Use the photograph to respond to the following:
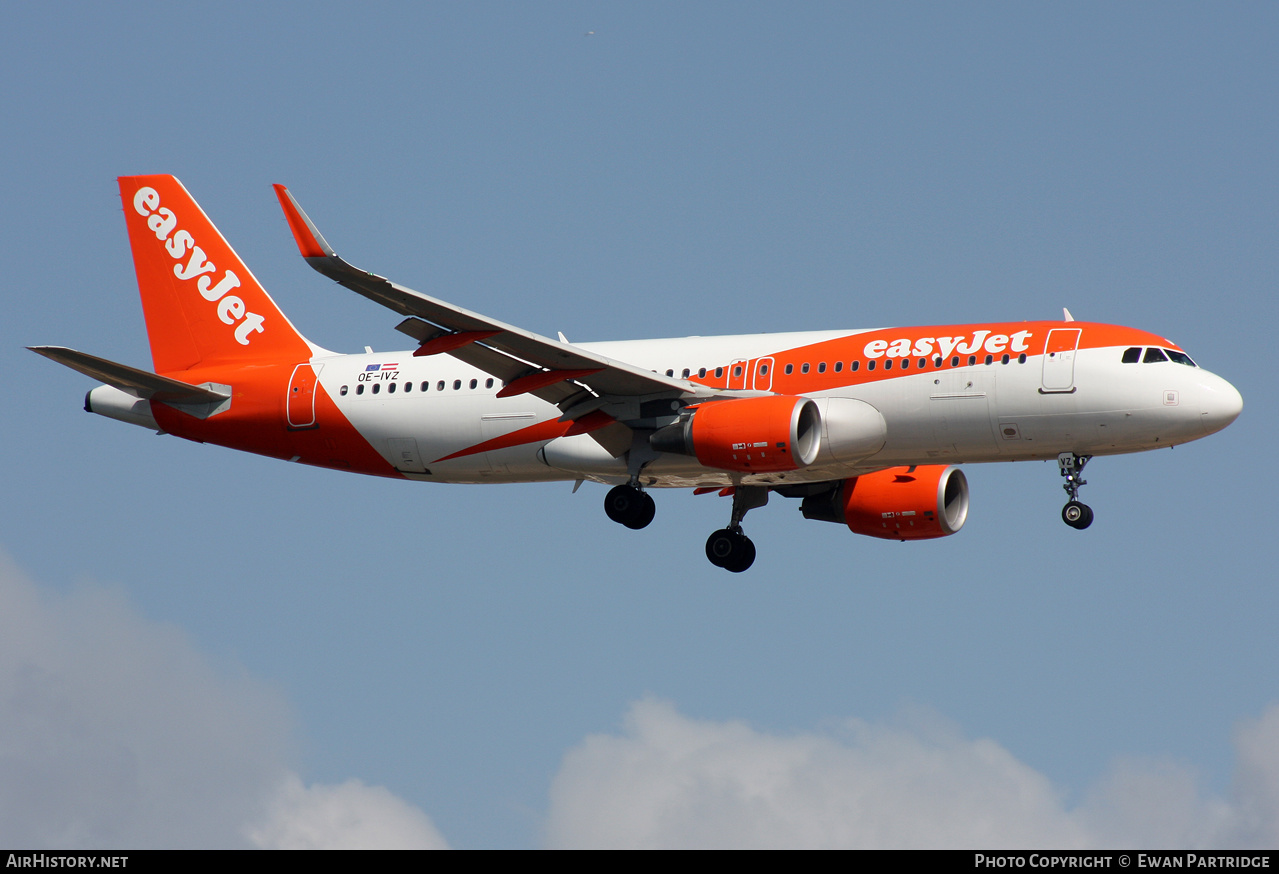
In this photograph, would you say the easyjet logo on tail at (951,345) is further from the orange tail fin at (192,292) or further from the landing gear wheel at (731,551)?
the orange tail fin at (192,292)

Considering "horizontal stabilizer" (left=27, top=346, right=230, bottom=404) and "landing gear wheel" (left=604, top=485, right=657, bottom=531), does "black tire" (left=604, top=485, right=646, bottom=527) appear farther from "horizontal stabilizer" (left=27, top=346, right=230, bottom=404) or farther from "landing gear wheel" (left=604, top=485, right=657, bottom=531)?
"horizontal stabilizer" (left=27, top=346, right=230, bottom=404)

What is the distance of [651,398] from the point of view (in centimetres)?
3859

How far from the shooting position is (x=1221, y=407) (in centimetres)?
3559

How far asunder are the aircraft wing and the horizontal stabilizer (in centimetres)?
913

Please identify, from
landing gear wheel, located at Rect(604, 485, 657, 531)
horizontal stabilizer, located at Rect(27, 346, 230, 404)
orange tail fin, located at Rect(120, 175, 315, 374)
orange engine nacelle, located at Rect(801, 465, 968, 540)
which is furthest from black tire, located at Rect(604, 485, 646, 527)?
horizontal stabilizer, located at Rect(27, 346, 230, 404)

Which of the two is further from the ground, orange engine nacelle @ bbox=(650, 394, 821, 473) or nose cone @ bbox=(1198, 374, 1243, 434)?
nose cone @ bbox=(1198, 374, 1243, 434)

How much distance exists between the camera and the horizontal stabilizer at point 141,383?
130ft

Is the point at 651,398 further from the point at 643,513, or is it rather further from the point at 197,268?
the point at 197,268

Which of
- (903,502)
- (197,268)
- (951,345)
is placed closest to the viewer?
(951,345)

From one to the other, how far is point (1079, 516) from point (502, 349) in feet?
43.0

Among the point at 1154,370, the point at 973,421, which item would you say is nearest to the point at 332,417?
the point at 973,421

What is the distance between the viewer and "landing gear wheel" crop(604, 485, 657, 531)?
39.8m

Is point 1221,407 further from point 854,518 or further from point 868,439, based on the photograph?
point 854,518

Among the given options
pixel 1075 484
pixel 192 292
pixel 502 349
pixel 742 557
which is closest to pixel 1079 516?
pixel 1075 484
